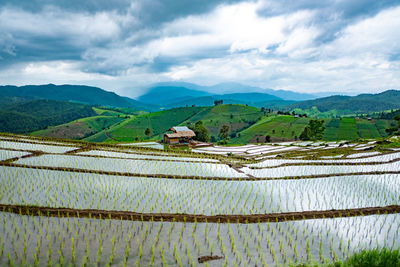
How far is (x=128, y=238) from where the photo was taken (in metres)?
6.49

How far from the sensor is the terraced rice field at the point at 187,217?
5.84 meters

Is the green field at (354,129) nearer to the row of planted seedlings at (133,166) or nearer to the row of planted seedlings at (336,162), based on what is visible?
the row of planted seedlings at (336,162)

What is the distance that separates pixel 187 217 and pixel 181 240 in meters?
1.26

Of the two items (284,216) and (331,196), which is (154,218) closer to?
(284,216)

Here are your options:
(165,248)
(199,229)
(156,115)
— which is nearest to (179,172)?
(199,229)

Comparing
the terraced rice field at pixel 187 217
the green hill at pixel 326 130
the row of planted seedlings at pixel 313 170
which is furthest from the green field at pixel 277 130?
the terraced rice field at pixel 187 217

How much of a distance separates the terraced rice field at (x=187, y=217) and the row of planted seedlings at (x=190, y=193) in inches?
1.7

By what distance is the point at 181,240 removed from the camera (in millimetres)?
6449

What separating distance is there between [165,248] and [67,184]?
724 centimetres

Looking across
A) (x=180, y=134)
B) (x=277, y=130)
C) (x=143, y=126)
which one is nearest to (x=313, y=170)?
(x=180, y=134)

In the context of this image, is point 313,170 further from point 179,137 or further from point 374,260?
point 179,137

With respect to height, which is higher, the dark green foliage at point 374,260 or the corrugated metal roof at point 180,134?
the corrugated metal roof at point 180,134

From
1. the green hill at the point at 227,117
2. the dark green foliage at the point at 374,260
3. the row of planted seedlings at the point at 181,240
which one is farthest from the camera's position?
the green hill at the point at 227,117

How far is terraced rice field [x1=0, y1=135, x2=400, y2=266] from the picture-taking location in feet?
19.2
